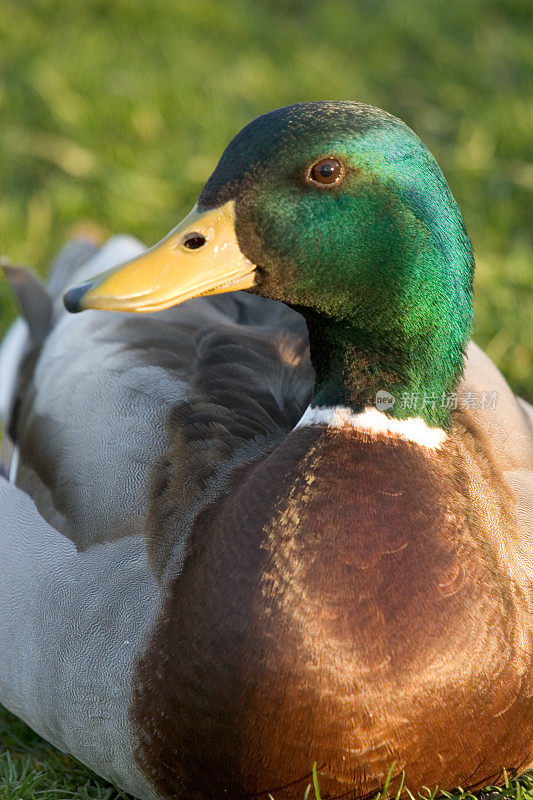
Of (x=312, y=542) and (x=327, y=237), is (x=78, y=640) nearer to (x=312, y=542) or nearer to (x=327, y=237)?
(x=312, y=542)

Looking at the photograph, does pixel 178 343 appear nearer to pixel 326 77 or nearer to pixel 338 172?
pixel 338 172

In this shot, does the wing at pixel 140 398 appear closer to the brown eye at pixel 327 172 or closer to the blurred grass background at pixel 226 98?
the brown eye at pixel 327 172

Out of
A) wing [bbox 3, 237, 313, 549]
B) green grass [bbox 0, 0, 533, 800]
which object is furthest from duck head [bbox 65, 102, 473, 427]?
green grass [bbox 0, 0, 533, 800]

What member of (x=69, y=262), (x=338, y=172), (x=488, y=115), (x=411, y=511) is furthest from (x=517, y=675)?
(x=488, y=115)

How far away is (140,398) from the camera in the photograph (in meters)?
2.81

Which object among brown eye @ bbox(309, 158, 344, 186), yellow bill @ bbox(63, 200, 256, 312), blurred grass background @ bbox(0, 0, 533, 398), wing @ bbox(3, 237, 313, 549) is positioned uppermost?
brown eye @ bbox(309, 158, 344, 186)

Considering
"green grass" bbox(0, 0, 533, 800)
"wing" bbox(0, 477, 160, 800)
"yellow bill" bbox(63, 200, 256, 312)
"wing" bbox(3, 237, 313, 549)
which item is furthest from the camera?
"green grass" bbox(0, 0, 533, 800)

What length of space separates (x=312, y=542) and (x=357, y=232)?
61cm

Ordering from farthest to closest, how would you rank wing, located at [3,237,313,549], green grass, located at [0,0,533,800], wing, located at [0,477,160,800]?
green grass, located at [0,0,533,800] → wing, located at [3,237,313,549] → wing, located at [0,477,160,800]

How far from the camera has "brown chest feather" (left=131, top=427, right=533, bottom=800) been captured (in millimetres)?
2209

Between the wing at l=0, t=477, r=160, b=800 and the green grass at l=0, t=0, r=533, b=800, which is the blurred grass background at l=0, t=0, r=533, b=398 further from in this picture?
the wing at l=0, t=477, r=160, b=800

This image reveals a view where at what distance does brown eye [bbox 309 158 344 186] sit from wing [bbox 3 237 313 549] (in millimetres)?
667

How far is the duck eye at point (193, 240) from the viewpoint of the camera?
2.21 metres

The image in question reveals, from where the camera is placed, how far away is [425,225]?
89.0 inches
